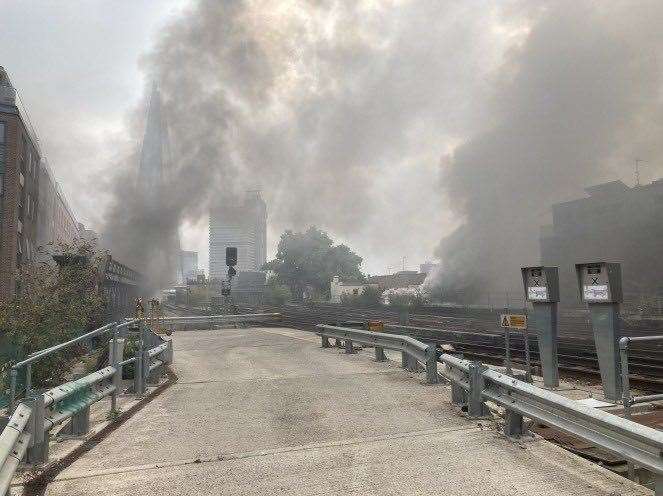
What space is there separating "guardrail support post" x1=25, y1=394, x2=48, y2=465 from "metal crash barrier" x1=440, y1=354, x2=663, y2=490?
375 cm

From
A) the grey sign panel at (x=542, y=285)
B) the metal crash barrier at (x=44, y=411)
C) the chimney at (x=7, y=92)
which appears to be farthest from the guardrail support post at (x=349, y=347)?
the chimney at (x=7, y=92)

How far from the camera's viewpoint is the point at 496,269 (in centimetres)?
3959

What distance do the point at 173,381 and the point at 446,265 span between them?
127ft

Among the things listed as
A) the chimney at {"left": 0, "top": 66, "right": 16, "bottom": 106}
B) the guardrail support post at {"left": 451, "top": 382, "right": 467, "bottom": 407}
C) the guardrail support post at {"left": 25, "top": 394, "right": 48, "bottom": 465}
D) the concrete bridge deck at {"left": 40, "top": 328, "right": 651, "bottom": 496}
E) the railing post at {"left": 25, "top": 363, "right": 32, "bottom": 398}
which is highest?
the chimney at {"left": 0, "top": 66, "right": 16, "bottom": 106}

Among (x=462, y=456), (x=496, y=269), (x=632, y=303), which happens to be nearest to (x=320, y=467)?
(x=462, y=456)

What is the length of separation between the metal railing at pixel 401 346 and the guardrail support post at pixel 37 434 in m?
4.85

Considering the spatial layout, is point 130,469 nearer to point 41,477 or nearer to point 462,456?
point 41,477

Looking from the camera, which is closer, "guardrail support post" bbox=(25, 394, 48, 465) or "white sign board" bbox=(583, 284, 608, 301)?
"guardrail support post" bbox=(25, 394, 48, 465)

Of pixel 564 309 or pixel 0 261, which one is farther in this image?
pixel 564 309

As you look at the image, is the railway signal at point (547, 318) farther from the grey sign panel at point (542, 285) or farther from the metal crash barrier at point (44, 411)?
the metal crash barrier at point (44, 411)

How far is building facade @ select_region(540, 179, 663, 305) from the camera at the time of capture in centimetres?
3092

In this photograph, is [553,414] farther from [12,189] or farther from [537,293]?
[12,189]

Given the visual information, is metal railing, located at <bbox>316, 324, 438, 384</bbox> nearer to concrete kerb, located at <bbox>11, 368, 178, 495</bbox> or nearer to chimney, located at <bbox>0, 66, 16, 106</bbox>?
concrete kerb, located at <bbox>11, 368, 178, 495</bbox>

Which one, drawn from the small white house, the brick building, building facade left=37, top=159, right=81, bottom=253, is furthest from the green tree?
the brick building
